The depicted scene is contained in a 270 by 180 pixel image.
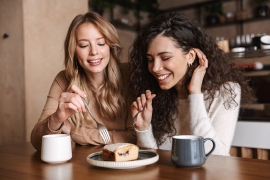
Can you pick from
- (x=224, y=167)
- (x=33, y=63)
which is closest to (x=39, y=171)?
(x=224, y=167)

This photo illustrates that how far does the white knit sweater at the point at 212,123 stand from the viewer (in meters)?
1.25

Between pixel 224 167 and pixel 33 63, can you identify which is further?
pixel 33 63

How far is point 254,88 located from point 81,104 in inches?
48.0

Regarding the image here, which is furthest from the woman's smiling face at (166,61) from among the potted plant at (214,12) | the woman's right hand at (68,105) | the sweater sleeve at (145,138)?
the potted plant at (214,12)

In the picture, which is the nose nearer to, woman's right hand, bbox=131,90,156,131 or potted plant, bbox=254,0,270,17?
woman's right hand, bbox=131,90,156,131

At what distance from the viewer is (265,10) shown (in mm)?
4270

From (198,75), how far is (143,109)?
31 cm

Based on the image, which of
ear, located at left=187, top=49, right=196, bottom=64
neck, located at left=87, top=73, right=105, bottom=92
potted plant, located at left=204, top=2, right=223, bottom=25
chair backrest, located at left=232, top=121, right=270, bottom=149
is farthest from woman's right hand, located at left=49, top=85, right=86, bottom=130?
potted plant, located at left=204, top=2, right=223, bottom=25

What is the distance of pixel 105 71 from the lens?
1648mm

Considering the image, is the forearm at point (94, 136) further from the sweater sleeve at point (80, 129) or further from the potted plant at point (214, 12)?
the potted plant at point (214, 12)

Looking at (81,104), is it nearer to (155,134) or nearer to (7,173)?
(7,173)

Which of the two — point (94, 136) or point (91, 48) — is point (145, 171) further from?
point (91, 48)

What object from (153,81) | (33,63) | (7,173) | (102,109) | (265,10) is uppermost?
(265,10)

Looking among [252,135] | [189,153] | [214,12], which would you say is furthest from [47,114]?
[214,12]
